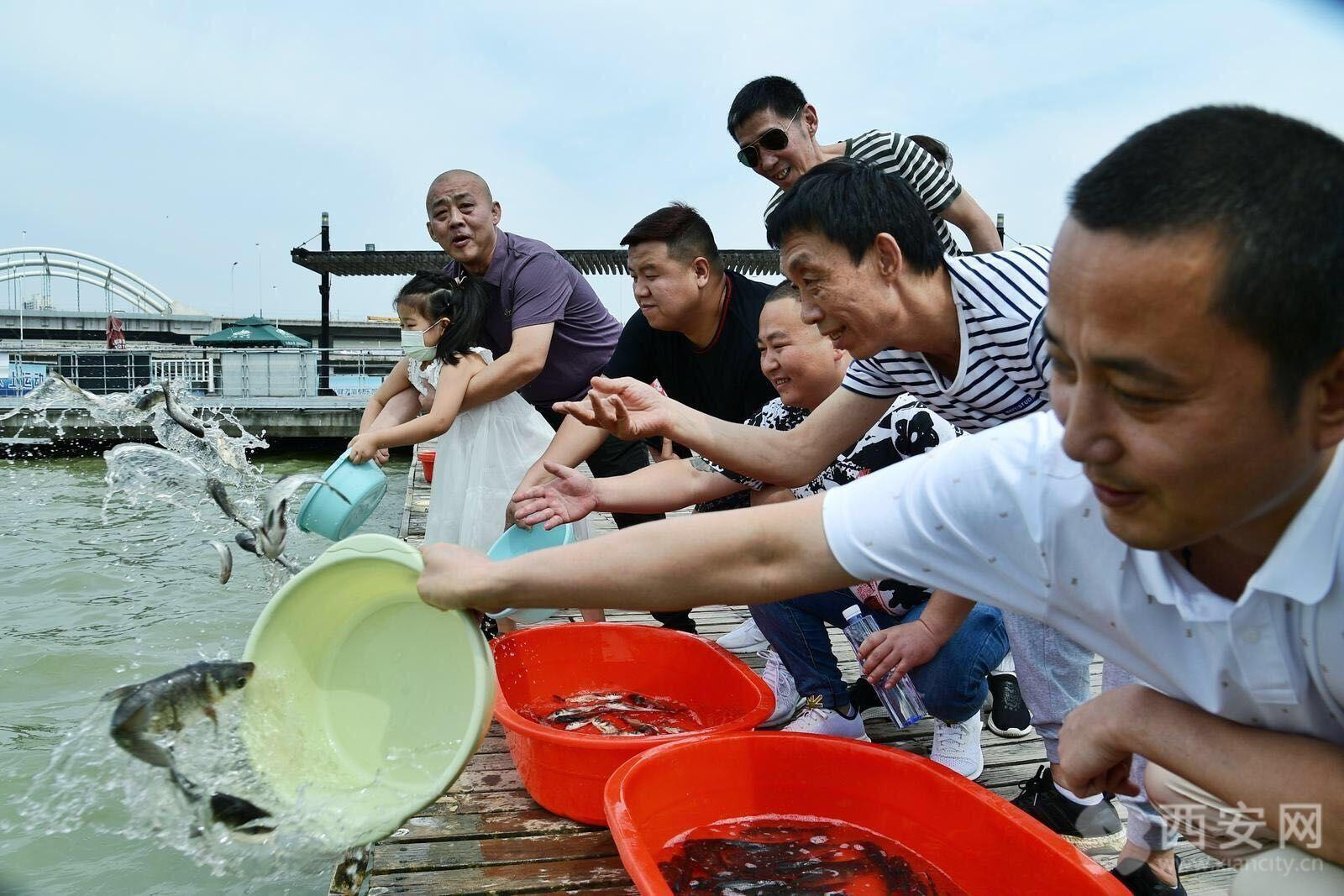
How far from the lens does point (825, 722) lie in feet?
8.56

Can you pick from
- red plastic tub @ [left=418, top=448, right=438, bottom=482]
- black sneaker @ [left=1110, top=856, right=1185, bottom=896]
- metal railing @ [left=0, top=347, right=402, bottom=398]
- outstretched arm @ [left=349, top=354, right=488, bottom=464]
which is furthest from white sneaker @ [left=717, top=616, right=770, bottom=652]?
metal railing @ [left=0, top=347, right=402, bottom=398]

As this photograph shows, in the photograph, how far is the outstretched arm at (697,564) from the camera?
1.34m

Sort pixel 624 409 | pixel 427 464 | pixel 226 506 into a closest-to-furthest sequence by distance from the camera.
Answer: pixel 624 409, pixel 226 506, pixel 427 464

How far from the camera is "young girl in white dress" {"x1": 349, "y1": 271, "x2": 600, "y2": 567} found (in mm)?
3768

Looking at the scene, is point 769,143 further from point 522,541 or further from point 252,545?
point 252,545

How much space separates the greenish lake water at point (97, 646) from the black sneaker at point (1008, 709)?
1.82 m

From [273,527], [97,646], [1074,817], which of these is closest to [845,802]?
[1074,817]

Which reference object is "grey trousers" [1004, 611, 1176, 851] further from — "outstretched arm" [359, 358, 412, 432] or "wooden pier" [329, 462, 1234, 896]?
"outstretched arm" [359, 358, 412, 432]

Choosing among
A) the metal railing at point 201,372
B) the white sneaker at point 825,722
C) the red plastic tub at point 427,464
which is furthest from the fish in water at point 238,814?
the metal railing at point 201,372

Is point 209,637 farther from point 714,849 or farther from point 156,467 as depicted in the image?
point 714,849

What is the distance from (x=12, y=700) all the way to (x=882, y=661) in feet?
11.8

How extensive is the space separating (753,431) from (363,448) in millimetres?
1808

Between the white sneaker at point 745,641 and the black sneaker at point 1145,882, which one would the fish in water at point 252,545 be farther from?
the black sneaker at point 1145,882

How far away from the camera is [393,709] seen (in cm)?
201
